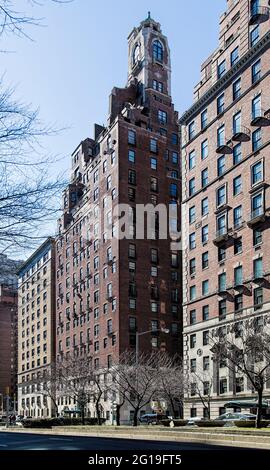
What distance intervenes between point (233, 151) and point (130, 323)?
111 feet

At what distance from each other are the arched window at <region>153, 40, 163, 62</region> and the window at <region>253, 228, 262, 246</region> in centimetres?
5992

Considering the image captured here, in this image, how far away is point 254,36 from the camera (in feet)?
227

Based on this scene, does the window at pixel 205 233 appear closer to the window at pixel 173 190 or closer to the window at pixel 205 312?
the window at pixel 205 312

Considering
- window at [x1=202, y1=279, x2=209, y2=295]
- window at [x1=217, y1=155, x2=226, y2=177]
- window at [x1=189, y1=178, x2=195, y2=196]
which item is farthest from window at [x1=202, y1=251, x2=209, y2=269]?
window at [x1=217, y1=155, x2=226, y2=177]

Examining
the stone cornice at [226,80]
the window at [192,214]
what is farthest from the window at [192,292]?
the stone cornice at [226,80]

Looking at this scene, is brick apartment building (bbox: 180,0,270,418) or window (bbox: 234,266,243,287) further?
window (bbox: 234,266,243,287)

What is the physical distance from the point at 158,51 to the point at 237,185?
55109 millimetres

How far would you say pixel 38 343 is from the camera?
436ft

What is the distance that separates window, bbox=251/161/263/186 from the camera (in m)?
65.8

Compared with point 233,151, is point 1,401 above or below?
below

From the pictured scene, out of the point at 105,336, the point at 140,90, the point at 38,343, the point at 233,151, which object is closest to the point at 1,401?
the point at 38,343

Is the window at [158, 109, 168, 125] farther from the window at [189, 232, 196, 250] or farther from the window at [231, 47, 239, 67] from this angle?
the window at [231, 47, 239, 67]
